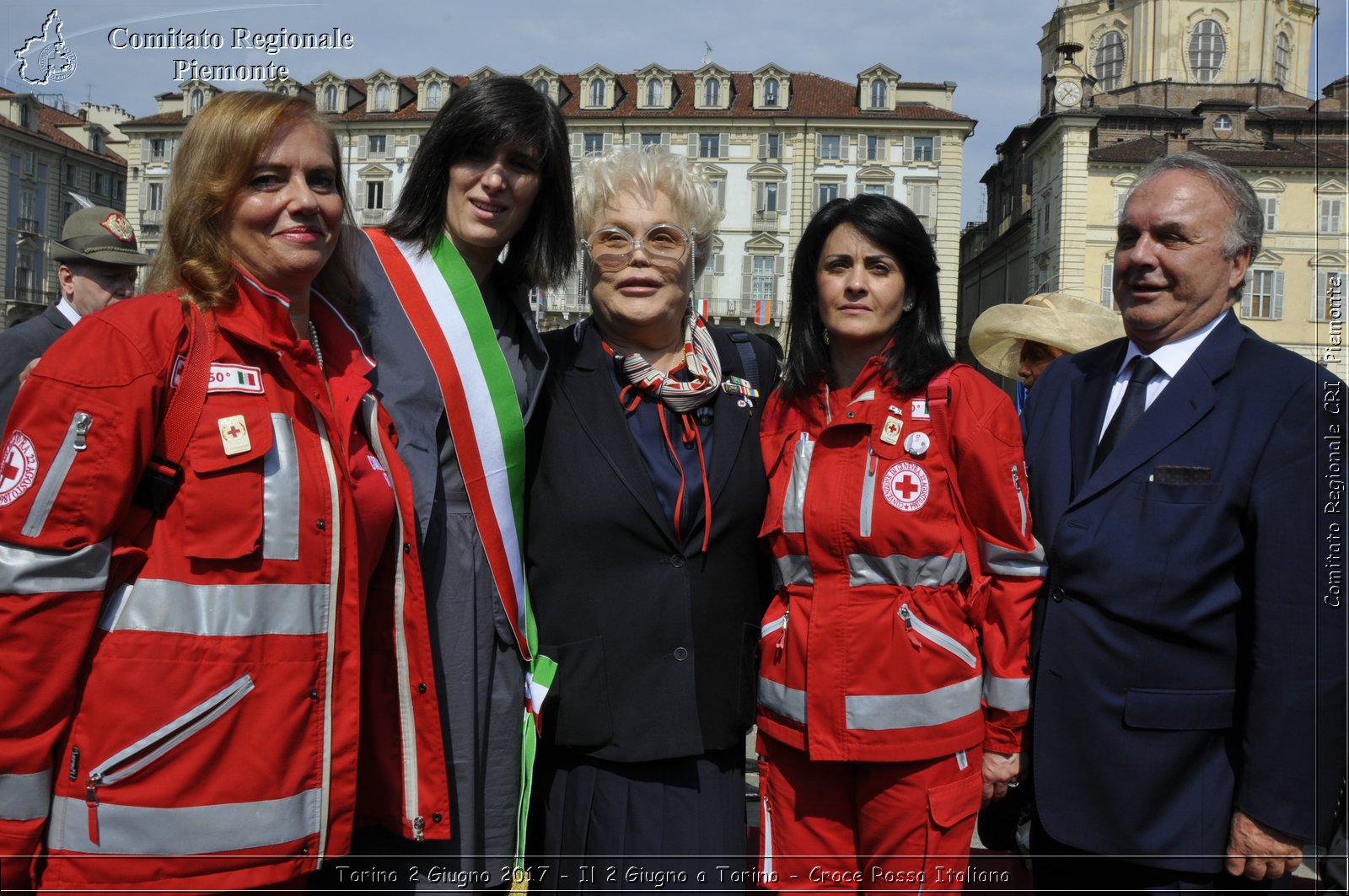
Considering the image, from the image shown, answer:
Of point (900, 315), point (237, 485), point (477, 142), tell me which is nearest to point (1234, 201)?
point (900, 315)

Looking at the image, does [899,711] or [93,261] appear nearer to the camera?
[899,711]

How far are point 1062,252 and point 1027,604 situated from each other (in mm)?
42338

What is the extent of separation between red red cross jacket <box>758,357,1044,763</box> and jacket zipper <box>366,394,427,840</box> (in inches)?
38.6

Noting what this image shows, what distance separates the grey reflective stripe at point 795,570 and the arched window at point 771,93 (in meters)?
49.8

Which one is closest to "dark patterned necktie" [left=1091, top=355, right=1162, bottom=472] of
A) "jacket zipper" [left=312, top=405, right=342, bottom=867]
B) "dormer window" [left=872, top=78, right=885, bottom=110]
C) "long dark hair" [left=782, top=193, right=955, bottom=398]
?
"long dark hair" [left=782, top=193, right=955, bottom=398]

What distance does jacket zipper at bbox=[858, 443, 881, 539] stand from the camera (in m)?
2.72

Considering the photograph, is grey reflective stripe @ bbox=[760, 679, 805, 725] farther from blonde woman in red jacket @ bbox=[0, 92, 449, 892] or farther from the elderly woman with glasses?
blonde woman in red jacket @ bbox=[0, 92, 449, 892]

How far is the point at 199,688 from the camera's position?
2047 millimetres

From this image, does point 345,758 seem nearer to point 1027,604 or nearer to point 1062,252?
point 1027,604

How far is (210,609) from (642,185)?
1.63m

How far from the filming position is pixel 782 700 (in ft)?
9.18

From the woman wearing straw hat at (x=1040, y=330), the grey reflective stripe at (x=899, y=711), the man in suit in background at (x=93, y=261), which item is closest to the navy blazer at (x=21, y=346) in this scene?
the man in suit in background at (x=93, y=261)

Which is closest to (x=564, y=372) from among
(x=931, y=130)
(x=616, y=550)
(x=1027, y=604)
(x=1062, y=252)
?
(x=616, y=550)

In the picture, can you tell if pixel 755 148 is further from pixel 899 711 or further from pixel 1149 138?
pixel 899 711
